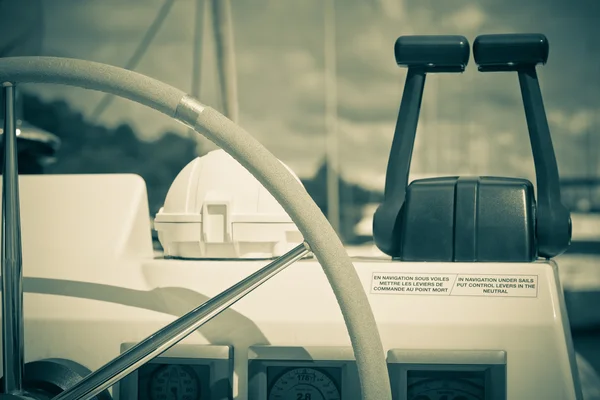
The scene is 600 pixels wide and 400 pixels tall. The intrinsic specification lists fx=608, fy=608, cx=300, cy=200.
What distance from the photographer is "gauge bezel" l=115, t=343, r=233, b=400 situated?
62 cm

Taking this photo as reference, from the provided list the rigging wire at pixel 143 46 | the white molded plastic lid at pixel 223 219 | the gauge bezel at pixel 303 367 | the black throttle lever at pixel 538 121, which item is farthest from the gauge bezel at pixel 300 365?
the rigging wire at pixel 143 46

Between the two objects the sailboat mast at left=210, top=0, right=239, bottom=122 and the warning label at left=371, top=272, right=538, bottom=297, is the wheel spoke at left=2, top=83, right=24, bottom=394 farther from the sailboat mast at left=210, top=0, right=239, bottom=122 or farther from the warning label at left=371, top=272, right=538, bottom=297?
the sailboat mast at left=210, top=0, right=239, bottom=122

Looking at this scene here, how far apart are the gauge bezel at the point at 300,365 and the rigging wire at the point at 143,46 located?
1844 millimetres

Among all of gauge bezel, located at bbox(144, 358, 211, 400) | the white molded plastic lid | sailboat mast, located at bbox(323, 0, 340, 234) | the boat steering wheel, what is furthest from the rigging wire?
the boat steering wheel

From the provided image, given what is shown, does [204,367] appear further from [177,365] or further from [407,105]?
[407,105]

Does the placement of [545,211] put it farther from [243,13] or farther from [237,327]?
[243,13]

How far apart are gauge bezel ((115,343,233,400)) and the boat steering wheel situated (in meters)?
0.18

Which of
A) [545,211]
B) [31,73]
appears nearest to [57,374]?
[31,73]

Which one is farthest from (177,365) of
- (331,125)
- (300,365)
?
(331,125)

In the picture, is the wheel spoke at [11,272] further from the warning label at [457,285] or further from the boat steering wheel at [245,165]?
the warning label at [457,285]

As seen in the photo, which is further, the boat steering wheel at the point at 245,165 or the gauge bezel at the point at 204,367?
→ the gauge bezel at the point at 204,367

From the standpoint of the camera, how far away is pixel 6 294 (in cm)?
51

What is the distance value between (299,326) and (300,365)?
0.13 ft

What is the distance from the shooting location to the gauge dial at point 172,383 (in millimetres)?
628
